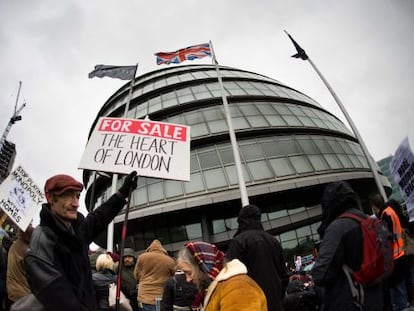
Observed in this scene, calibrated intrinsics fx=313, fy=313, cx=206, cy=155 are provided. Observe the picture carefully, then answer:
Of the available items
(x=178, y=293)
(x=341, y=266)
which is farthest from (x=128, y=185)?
(x=341, y=266)

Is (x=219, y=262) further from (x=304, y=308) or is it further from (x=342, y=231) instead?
(x=304, y=308)

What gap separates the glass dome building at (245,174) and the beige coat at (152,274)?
9528 mm

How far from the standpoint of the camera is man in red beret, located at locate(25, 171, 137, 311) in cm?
159

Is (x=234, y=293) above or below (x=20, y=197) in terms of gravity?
below

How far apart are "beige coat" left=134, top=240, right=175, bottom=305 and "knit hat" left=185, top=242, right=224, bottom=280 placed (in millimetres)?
2388

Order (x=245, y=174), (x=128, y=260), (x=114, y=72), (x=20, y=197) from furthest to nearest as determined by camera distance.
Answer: (x=245, y=174) < (x=114, y=72) < (x=128, y=260) < (x=20, y=197)

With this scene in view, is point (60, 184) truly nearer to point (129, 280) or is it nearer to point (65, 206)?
point (65, 206)

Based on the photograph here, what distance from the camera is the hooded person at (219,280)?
1.61 meters

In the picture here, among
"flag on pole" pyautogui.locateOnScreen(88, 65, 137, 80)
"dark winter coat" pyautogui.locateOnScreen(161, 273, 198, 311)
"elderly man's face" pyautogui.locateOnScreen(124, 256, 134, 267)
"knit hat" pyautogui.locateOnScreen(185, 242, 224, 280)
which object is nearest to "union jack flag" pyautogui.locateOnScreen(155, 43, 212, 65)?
"flag on pole" pyautogui.locateOnScreen(88, 65, 137, 80)

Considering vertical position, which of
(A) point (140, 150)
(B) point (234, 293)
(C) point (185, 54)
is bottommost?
(B) point (234, 293)

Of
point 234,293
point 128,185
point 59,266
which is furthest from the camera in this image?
point 128,185

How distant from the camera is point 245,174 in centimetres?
1495

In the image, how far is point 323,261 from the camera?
95.2 inches

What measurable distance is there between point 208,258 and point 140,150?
6.41ft
